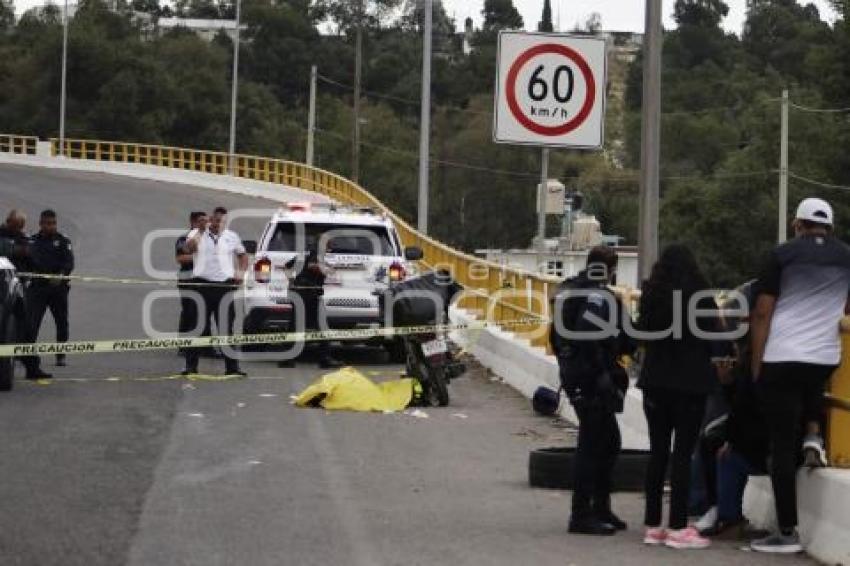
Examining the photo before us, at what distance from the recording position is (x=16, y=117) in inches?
4397

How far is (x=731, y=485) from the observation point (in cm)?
952

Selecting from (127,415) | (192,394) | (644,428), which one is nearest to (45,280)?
(192,394)

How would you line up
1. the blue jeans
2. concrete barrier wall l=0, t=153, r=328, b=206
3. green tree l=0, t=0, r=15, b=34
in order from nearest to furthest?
the blue jeans < concrete barrier wall l=0, t=153, r=328, b=206 < green tree l=0, t=0, r=15, b=34

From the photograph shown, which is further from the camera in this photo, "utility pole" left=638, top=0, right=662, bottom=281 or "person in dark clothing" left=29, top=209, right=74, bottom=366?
"person in dark clothing" left=29, top=209, right=74, bottom=366

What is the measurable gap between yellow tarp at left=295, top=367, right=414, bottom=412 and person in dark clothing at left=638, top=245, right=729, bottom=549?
6721mm

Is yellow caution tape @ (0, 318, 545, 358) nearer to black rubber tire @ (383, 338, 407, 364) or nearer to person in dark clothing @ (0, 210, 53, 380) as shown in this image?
person in dark clothing @ (0, 210, 53, 380)

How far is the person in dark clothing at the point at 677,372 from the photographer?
9297 millimetres

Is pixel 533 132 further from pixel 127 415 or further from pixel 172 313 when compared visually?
pixel 172 313

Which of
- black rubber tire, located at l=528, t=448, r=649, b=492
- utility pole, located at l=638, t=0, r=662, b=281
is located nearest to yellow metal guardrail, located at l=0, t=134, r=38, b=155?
utility pole, located at l=638, t=0, r=662, b=281

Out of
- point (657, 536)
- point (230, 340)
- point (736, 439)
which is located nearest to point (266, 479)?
point (657, 536)

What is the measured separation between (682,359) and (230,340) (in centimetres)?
952

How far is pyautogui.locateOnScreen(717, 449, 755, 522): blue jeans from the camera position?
952cm

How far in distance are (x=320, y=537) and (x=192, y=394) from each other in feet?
24.6

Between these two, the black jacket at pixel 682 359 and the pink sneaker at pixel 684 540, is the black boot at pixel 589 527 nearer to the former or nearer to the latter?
the pink sneaker at pixel 684 540
